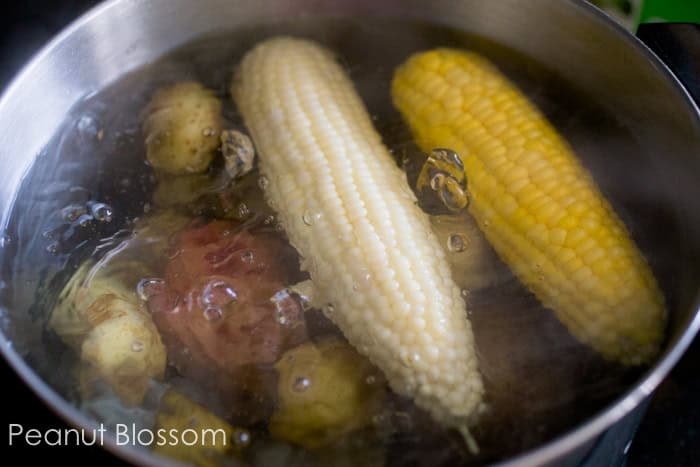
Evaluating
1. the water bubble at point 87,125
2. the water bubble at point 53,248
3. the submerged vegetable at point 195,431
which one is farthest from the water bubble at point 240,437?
the water bubble at point 87,125

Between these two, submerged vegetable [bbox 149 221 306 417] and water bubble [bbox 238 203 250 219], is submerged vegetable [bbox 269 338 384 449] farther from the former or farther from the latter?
water bubble [bbox 238 203 250 219]

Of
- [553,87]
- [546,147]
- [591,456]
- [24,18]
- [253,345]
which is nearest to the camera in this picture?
[591,456]

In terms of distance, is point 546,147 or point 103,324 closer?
point 103,324

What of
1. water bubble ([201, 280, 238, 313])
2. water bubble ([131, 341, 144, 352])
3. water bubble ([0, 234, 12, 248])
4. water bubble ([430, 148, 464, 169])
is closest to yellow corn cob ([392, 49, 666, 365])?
water bubble ([430, 148, 464, 169])

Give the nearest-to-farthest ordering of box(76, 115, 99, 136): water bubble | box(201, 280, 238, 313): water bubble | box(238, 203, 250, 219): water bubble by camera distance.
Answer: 1. box(201, 280, 238, 313): water bubble
2. box(238, 203, 250, 219): water bubble
3. box(76, 115, 99, 136): water bubble

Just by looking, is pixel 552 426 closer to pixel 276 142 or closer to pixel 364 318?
pixel 364 318

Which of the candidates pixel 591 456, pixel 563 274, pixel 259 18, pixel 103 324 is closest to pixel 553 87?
pixel 563 274

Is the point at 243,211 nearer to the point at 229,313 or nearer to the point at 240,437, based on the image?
the point at 229,313
